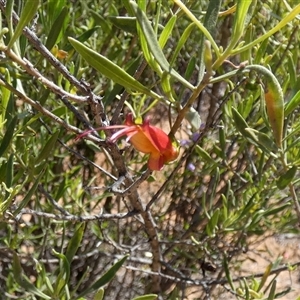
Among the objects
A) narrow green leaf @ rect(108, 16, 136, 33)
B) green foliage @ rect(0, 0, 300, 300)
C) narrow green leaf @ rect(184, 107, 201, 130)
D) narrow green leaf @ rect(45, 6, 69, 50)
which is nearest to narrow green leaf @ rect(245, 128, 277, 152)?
green foliage @ rect(0, 0, 300, 300)

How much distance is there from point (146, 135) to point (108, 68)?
0.10 m

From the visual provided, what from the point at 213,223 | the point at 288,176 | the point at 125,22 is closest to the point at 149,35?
the point at 125,22

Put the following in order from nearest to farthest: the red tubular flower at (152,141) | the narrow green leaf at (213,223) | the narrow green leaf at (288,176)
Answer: the red tubular flower at (152,141) → the narrow green leaf at (288,176) → the narrow green leaf at (213,223)

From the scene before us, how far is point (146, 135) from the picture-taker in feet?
2.24

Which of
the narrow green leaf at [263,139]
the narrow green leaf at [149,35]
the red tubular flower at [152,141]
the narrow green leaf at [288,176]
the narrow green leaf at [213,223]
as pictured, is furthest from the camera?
the narrow green leaf at [213,223]

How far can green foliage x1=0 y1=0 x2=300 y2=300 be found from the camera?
2.13 ft

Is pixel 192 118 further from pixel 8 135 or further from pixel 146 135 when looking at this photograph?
pixel 8 135

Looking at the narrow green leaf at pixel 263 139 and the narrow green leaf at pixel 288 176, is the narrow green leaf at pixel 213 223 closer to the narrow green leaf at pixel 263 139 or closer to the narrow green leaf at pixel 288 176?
the narrow green leaf at pixel 288 176

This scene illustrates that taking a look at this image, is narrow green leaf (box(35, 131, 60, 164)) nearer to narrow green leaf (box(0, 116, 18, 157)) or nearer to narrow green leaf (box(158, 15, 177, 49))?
narrow green leaf (box(0, 116, 18, 157))

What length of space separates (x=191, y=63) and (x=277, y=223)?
1118mm

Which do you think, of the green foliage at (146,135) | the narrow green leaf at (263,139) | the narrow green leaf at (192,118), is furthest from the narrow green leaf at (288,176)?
the narrow green leaf at (192,118)

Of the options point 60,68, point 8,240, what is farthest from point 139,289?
point 60,68

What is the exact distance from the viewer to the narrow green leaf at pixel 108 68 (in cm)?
62

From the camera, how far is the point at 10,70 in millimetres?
913
